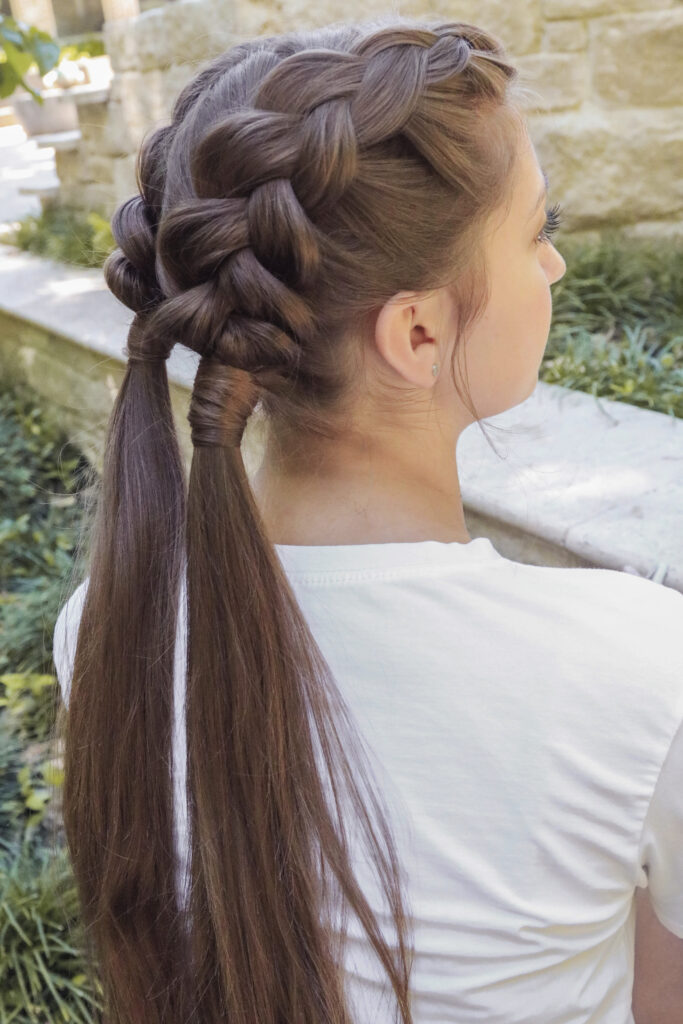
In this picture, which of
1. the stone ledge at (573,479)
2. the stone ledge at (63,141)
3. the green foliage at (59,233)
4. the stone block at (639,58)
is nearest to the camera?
the stone ledge at (573,479)

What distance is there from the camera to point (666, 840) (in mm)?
753

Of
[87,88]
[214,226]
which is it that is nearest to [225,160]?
[214,226]

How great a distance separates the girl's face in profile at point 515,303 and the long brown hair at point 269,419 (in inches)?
1.0

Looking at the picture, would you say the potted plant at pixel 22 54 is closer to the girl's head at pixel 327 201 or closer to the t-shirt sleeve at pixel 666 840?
the girl's head at pixel 327 201

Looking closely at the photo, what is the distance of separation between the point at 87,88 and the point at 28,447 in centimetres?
169

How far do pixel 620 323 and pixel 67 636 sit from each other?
2.18 metres

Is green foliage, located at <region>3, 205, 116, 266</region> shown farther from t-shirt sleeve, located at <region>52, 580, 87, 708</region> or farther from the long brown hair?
the long brown hair

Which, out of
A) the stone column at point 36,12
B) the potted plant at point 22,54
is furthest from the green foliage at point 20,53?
the stone column at point 36,12

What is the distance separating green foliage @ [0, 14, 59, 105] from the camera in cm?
196

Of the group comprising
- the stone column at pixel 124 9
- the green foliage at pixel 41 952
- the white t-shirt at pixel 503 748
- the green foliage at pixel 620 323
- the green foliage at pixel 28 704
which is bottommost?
the green foliage at pixel 28 704

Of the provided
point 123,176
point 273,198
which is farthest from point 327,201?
point 123,176

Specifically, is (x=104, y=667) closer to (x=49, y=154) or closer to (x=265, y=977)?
(x=265, y=977)

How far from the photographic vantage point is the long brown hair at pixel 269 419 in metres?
0.75

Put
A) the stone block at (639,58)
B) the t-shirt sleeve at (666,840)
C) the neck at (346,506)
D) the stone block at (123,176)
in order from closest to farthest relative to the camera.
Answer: the t-shirt sleeve at (666,840) < the neck at (346,506) < the stone block at (639,58) < the stone block at (123,176)
